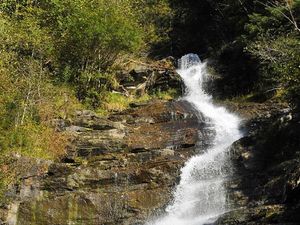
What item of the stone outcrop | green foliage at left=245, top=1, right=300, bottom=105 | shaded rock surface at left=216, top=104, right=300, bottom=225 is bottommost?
shaded rock surface at left=216, top=104, right=300, bottom=225

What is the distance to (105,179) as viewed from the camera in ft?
61.4

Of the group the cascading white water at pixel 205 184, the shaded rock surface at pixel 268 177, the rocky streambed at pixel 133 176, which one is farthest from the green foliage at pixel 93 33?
the shaded rock surface at pixel 268 177

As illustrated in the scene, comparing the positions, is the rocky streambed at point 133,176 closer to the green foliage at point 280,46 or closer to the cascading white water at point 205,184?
the cascading white water at point 205,184

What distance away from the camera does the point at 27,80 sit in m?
23.2

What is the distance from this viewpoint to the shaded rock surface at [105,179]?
1753cm

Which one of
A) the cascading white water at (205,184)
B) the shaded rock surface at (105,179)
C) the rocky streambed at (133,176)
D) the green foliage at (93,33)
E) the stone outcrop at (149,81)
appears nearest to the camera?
the rocky streambed at (133,176)

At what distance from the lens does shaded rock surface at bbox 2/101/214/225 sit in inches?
690

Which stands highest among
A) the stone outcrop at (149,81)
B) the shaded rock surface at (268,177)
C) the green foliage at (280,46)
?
the stone outcrop at (149,81)

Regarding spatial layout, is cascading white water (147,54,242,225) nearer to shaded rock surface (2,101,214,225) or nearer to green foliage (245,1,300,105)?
shaded rock surface (2,101,214,225)

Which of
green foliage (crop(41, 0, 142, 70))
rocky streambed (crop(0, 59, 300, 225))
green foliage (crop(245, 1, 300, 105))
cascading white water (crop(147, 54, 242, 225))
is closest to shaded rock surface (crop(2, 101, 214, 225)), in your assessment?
rocky streambed (crop(0, 59, 300, 225))

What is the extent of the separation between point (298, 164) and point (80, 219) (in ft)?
27.2

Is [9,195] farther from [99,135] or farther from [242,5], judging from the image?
[242,5]

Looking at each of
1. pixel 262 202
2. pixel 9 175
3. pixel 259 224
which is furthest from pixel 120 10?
pixel 259 224

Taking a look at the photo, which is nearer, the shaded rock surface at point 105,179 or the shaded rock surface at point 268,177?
the shaded rock surface at point 268,177
